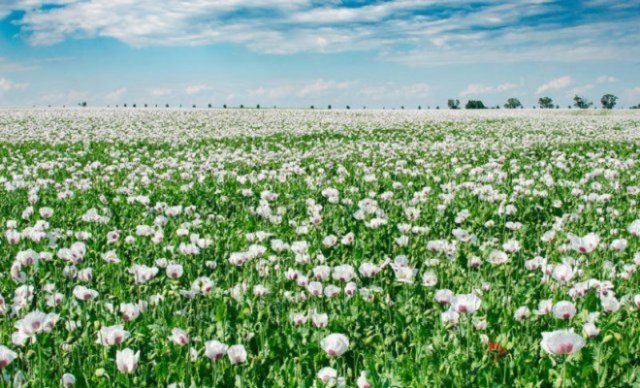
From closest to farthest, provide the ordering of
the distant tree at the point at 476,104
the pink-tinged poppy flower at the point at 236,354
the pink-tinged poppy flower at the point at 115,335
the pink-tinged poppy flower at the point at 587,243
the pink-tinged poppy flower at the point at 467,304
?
the pink-tinged poppy flower at the point at 236,354
the pink-tinged poppy flower at the point at 115,335
the pink-tinged poppy flower at the point at 467,304
the pink-tinged poppy flower at the point at 587,243
the distant tree at the point at 476,104

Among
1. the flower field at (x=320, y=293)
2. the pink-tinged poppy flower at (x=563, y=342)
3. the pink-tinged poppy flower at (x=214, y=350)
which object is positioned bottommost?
the flower field at (x=320, y=293)

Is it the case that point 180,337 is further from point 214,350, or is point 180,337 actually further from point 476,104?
point 476,104

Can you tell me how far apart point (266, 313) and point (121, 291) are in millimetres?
1072

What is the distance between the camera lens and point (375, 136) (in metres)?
20.0

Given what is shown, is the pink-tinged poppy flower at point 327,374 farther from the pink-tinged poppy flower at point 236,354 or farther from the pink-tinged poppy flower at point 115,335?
the pink-tinged poppy flower at point 115,335

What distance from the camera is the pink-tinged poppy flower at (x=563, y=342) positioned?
2.52m

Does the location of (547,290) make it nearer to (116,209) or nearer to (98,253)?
(98,253)

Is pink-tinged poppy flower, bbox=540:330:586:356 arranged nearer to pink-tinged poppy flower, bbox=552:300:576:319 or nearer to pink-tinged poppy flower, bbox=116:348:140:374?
pink-tinged poppy flower, bbox=552:300:576:319

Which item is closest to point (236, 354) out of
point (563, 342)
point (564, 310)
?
point (563, 342)

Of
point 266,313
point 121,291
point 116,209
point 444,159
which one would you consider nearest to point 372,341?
point 266,313

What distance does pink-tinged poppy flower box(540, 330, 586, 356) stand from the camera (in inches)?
99.2

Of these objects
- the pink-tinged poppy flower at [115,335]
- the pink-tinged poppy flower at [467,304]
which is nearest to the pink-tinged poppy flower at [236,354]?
the pink-tinged poppy flower at [115,335]

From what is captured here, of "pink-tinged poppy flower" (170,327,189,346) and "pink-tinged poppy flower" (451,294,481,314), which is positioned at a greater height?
"pink-tinged poppy flower" (451,294,481,314)

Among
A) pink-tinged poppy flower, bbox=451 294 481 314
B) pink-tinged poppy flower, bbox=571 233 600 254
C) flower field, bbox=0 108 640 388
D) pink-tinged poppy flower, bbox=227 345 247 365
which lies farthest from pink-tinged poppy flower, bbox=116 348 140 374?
pink-tinged poppy flower, bbox=571 233 600 254
